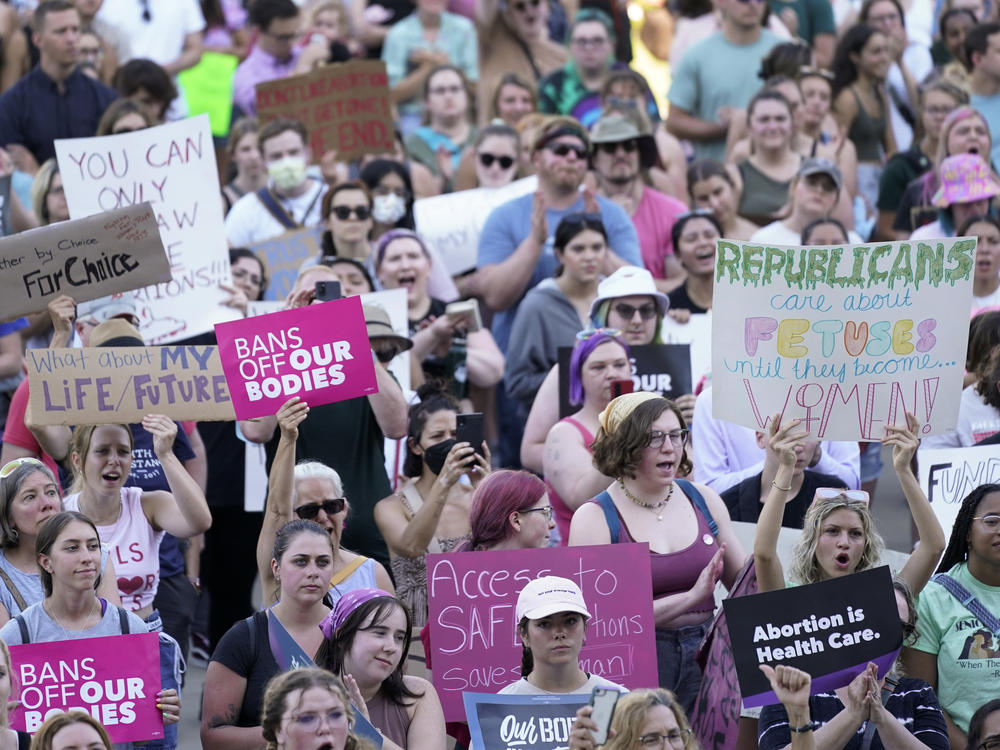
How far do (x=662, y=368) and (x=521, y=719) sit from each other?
2.78 metres

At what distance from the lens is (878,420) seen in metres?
7.14

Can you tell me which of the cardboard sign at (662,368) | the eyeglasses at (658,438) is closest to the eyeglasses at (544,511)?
the eyeglasses at (658,438)

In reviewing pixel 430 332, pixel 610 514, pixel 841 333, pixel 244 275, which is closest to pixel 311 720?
Answer: pixel 610 514

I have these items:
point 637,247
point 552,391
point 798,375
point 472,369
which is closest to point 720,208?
point 637,247

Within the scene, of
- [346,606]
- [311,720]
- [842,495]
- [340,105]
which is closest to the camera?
[311,720]

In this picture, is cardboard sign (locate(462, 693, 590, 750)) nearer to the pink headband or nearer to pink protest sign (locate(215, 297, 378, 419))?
the pink headband

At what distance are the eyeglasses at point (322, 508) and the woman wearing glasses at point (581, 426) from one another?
954mm

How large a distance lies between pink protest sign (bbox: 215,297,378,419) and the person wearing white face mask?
11.2ft

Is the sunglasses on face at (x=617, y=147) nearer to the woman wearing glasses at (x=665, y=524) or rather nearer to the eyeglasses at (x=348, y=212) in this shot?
the eyeglasses at (x=348, y=212)

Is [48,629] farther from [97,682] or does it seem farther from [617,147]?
[617,147]

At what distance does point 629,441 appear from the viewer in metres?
6.93

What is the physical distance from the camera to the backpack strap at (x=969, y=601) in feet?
21.7

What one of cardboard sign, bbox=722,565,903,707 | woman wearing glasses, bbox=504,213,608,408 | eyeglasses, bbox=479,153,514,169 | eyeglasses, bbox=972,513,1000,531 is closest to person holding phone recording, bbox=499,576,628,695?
cardboard sign, bbox=722,565,903,707

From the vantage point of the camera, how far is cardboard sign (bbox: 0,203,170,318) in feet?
26.5
